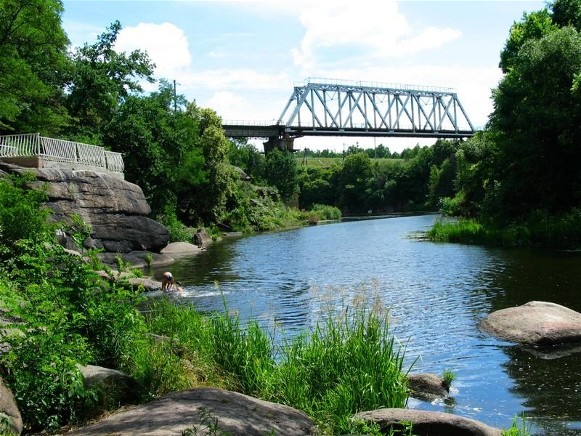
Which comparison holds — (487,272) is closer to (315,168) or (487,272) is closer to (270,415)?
(270,415)

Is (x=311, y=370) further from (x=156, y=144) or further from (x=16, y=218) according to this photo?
(x=156, y=144)

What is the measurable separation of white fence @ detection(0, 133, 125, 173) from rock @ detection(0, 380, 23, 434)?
2242 cm

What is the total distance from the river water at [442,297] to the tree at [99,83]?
40.5 ft

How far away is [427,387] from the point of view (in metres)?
9.80

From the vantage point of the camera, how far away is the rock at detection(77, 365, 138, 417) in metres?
6.79

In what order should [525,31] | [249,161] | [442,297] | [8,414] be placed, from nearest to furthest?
[8,414], [442,297], [525,31], [249,161]

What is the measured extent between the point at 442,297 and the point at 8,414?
1531 cm

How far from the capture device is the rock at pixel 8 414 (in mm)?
5371

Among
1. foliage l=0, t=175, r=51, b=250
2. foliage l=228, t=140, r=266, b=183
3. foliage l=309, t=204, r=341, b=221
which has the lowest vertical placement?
foliage l=309, t=204, r=341, b=221

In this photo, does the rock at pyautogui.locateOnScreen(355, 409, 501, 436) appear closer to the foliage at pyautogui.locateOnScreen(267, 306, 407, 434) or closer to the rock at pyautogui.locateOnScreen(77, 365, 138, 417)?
the foliage at pyautogui.locateOnScreen(267, 306, 407, 434)

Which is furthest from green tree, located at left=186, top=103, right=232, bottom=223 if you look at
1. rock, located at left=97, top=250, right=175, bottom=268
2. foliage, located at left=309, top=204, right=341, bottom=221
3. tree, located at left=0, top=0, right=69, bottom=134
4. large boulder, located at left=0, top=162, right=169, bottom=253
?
foliage, located at left=309, top=204, right=341, bottom=221

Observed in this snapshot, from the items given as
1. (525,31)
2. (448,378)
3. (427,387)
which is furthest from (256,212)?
(427,387)

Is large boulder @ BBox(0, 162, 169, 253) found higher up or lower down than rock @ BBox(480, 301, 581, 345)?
higher up

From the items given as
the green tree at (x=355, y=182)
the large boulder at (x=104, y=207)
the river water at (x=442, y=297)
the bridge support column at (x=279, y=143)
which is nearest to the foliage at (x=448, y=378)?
the river water at (x=442, y=297)
